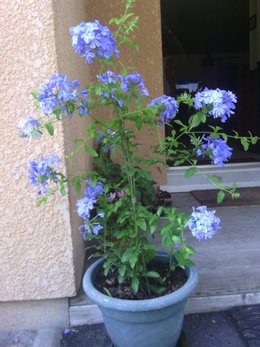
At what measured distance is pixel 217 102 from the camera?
1.22 metres

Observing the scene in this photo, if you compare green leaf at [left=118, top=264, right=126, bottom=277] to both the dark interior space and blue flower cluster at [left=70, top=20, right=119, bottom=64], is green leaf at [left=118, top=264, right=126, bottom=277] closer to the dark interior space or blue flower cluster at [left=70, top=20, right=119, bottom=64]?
blue flower cluster at [left=70, top=20, right=119, bottom=64]

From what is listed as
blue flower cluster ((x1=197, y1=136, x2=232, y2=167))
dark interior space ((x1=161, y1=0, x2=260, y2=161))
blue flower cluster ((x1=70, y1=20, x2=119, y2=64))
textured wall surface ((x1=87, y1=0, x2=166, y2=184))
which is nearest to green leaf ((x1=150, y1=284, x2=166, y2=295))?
blue flower cluster ((x1=197, y1=136, x2=232, y2=167))

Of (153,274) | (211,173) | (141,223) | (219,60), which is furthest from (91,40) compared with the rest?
(219,60)

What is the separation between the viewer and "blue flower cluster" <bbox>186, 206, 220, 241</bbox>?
3.91 ft

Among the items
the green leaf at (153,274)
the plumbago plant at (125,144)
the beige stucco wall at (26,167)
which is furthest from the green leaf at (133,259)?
the beige stucco wall at (26,167)

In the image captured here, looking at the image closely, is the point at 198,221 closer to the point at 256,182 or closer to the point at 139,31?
the point at 139,31

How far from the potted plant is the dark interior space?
312 cm

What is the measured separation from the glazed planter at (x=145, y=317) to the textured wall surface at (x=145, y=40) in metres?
1.90

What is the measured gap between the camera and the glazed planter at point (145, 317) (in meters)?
1.33

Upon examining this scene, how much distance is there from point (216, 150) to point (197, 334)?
833 mm

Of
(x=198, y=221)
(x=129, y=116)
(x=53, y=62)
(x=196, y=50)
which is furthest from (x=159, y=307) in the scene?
(x=196, y=50)

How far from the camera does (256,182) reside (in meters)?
3.70

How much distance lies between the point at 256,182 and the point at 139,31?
1.82 m

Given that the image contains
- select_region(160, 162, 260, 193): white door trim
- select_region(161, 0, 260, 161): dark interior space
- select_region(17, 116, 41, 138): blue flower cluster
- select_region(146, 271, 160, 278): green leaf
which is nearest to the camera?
select_region(17, 116, 41, 138): blue flower cluster
